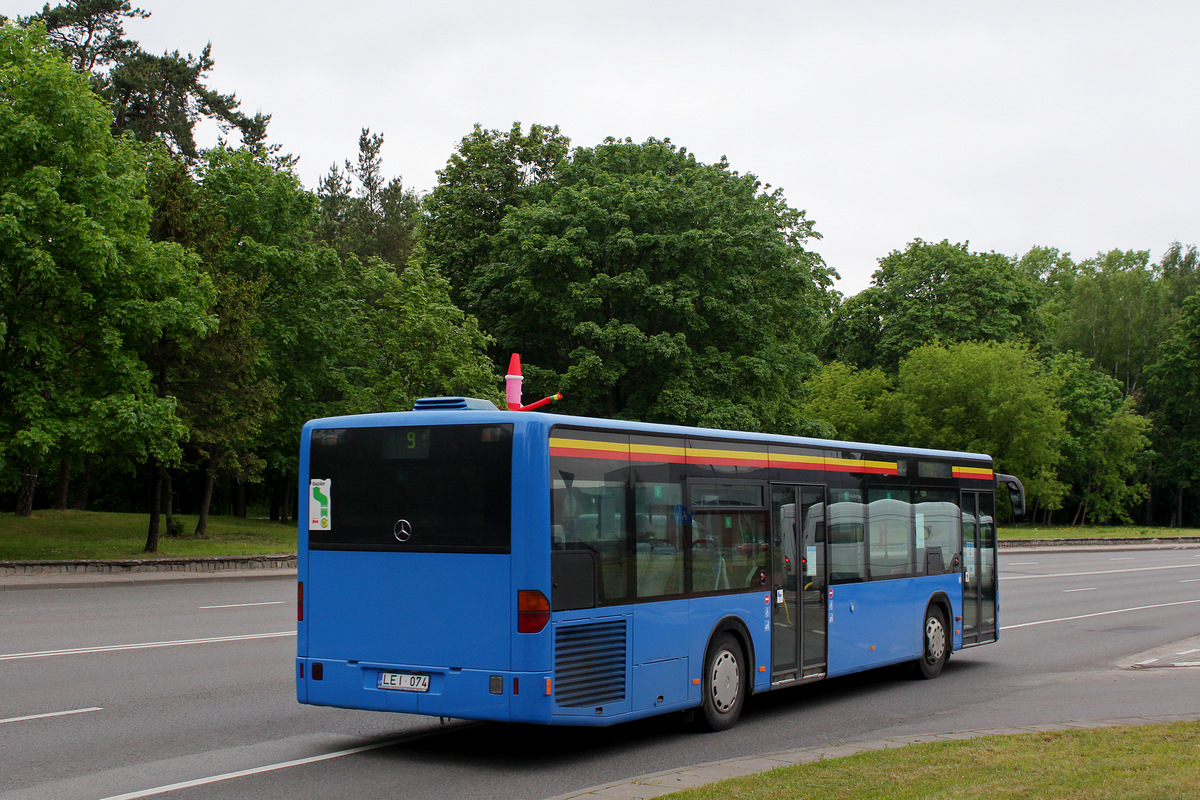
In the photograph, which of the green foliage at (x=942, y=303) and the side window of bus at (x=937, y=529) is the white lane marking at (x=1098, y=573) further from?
the green foliage at (x=942, y=303)

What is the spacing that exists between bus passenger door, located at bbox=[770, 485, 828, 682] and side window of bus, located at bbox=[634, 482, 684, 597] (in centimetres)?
162

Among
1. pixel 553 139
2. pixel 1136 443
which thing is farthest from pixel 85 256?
pixel 1136 443

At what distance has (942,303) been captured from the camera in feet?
230

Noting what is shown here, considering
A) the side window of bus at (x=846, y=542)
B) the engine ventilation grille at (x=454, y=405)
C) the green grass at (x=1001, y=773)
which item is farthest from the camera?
the side window of bus at (x=846, y=542)

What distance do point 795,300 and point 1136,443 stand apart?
1507 inches

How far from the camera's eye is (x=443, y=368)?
37.6m

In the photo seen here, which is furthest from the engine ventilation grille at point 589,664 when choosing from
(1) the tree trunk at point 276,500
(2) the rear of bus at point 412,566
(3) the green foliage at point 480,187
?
(1) the tree trunk at point 276,500

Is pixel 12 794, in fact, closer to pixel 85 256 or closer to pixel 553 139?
pixel 85 256

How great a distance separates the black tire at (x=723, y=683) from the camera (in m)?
9.42

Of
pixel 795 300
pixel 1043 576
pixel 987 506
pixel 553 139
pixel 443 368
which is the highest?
pixel 553 139

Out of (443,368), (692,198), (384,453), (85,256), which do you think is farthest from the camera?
(692,198)

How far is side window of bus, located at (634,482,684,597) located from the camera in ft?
28.7

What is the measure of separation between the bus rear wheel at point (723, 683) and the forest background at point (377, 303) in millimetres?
20316

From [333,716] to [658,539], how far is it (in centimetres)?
348
